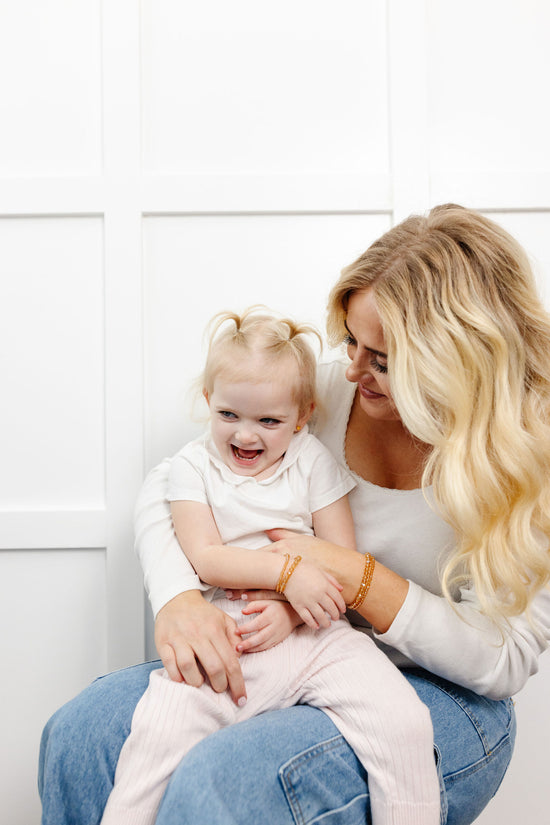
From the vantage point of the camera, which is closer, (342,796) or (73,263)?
(342,796)

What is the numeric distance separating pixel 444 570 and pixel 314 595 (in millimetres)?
204

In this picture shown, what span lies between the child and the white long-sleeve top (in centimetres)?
4

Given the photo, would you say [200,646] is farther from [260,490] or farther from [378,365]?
[378,365]

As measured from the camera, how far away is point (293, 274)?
1511 mm

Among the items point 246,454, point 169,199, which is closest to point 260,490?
point 246,454

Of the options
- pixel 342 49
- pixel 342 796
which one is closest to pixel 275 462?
pixel 342 796

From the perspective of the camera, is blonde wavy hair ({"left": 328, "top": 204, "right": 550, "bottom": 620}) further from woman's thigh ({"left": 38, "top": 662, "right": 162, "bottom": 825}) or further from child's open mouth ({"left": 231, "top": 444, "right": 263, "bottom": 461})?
woman's thigh ({"left": 38, "top": 662, "right": 162, "bottom": 825})

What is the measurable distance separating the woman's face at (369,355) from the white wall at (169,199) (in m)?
0.38

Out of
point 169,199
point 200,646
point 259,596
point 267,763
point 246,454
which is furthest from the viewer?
point 169,199

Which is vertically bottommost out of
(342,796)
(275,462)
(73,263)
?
(342,796)

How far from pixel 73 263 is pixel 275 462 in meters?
0.68

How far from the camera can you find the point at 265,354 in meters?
1.18

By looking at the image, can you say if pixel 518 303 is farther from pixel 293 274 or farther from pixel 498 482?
pixel 293 274

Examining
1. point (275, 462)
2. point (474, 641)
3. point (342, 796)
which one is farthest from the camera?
point (275, 462)
